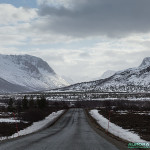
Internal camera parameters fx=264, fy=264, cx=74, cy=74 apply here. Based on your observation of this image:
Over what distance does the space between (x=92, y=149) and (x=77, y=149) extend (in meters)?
0.95

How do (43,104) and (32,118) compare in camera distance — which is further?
(43,104)

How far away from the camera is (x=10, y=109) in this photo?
379ft

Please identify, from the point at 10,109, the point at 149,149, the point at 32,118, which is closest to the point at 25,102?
the point at 10,109

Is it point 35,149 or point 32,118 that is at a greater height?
point 35,149

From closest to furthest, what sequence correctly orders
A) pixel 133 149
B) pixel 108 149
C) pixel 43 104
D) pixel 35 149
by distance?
pixel 35 149 < pixel 108 149 < pixel 133 149 < pixel 43 104

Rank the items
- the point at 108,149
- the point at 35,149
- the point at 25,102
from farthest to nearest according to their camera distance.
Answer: the point at 25,102 → the point at 108,149 → the point at 35,149

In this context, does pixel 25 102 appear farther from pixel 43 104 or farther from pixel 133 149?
pixel 133 149

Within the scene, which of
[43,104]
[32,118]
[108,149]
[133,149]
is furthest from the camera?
[43,104]

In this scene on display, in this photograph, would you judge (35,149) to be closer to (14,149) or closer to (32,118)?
(14,149)

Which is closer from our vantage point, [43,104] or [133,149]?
[133,149]

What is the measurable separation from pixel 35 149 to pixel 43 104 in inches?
3479

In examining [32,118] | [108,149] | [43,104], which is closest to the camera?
[108,149]

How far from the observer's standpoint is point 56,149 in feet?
52.4

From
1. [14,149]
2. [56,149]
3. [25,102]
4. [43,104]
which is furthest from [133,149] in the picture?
[25,102]
